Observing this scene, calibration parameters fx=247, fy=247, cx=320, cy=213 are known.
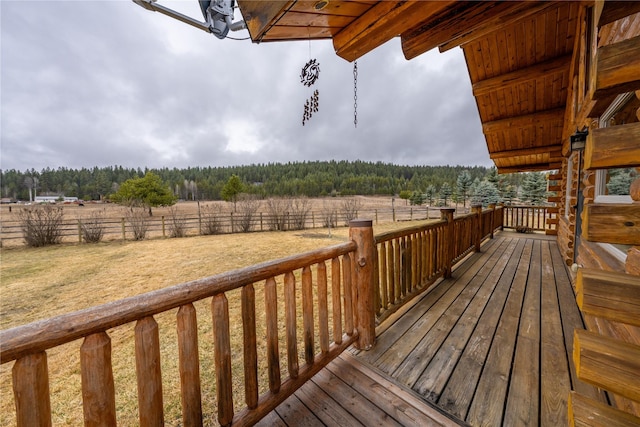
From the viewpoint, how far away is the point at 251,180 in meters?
62.3

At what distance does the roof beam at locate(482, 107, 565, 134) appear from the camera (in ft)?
17.7

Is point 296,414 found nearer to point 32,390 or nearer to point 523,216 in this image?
point 32,390

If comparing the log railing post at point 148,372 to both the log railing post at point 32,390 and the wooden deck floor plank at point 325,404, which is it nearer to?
the log railing post at point 32,390

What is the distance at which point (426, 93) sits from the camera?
619 inches

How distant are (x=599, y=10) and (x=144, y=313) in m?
1.90

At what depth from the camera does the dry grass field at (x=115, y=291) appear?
2.37 meters

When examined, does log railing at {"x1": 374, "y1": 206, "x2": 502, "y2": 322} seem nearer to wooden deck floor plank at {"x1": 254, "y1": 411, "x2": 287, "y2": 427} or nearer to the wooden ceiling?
wooden deck floor plank at {"x1": 254, "y1": 411, "x2": 287, "y2": 427}

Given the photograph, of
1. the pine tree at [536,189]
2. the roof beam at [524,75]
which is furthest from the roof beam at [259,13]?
the pine tree at [536,189]

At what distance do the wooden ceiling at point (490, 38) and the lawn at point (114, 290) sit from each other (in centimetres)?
326

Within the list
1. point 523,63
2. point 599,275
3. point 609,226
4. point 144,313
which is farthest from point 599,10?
point 523,63

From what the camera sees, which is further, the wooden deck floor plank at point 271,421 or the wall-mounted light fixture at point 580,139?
the wall-mounted light fixture at point 580,139

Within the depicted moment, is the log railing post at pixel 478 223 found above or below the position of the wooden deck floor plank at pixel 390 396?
above

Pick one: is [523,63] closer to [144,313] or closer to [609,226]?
[609,226]

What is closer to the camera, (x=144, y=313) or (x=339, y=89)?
(x=144, y=313)
